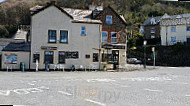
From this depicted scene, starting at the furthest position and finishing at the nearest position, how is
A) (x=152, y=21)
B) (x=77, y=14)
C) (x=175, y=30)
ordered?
(x=152, y=21), (x=175, y=30), (x=77, y=14)

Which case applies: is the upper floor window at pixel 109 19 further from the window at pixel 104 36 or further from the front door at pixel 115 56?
the front door at pixel 115 56

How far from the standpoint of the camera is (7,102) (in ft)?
30.5

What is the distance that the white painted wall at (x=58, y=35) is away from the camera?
30.3 m

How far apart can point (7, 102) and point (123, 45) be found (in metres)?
27.8

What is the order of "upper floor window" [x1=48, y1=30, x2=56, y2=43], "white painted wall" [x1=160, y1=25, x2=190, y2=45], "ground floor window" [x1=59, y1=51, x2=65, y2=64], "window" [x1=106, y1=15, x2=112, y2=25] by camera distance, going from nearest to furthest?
"upper floor window" [x1=48, y1=30, x2=56, y2=43] → "ground floor window" [x1=59, y1=51, x2=65, y2=64] → "window" [x1=106, y1=15, x2=112, y2=25] → "white painted wall" [x1=160, y1=25, x2=190, y2=45]

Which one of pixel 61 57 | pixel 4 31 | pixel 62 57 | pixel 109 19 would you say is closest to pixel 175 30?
pixel 109 19

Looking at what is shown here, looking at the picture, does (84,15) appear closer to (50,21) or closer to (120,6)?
(50,21)

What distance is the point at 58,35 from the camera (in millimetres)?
31250

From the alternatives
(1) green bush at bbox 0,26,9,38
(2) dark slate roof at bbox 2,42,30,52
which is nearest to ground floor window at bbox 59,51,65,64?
(2) dark slate roof at bbox 2,42,30,52

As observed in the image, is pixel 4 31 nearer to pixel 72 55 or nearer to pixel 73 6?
pixel 73 6

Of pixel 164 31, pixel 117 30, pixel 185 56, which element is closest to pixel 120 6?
pixel 164 31

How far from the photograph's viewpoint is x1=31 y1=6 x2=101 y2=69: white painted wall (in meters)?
30.3

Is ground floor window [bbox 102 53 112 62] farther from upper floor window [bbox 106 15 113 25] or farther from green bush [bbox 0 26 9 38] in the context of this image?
green bush [bbox 0 26 9 38]

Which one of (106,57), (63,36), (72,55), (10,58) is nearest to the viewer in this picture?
(10,58)
